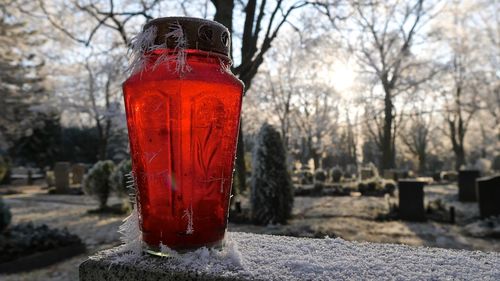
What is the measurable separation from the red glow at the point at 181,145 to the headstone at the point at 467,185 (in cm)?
1283

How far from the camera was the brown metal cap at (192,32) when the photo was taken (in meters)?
0.97

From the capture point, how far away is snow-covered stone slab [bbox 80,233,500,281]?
830mm

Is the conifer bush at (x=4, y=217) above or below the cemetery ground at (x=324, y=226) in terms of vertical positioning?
above

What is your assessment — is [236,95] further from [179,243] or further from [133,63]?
[179,243]

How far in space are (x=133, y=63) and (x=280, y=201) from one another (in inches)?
282

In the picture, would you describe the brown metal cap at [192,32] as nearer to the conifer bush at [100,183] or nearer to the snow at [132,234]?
the snow at [132,234]

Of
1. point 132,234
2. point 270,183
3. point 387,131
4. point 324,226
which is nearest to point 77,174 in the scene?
point 270,183

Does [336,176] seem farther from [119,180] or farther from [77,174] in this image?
[77,174]

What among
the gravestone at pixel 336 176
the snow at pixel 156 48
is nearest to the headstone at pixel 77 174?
the gravestone at pixel 336 176

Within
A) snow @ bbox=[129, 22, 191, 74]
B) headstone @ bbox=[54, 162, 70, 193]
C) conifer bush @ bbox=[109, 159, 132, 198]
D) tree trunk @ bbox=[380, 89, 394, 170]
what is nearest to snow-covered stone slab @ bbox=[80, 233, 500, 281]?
snow @ bbox=[129, 22, 191, 74]

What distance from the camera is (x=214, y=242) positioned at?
994 mm

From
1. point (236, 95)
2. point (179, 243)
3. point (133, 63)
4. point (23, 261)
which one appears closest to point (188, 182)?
point (179, 243)

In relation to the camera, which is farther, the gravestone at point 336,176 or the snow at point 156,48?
the gravestone at point 336,176

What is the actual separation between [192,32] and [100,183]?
10330mm
